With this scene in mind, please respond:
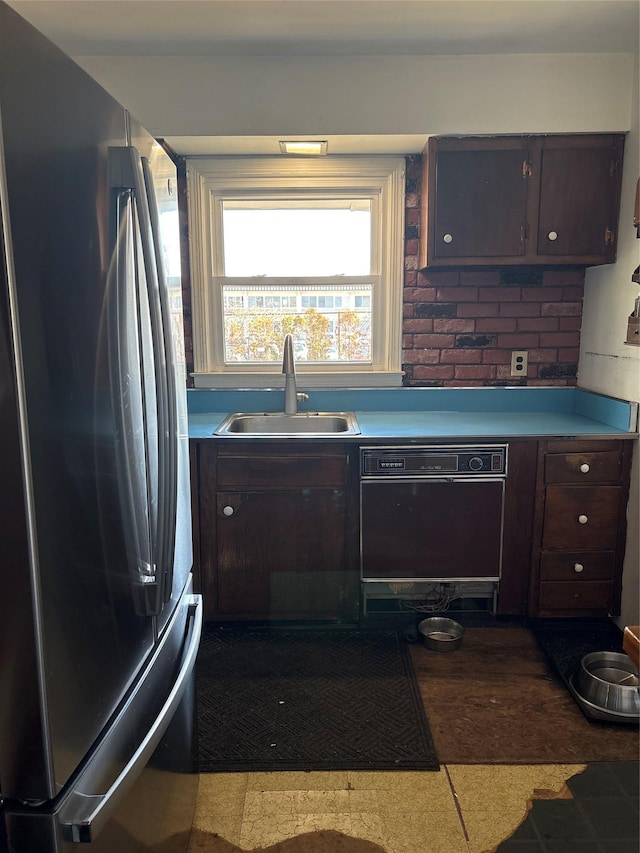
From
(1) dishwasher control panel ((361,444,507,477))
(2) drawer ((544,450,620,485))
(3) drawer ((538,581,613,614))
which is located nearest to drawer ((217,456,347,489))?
(1) dishwasher control panel ((361,444,507,477))

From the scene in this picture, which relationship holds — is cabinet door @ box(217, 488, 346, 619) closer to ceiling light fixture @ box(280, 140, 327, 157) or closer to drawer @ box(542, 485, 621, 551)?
drawer @ box(542, 485, 621, 551)

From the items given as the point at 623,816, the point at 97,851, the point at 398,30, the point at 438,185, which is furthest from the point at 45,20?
the point at 623,816

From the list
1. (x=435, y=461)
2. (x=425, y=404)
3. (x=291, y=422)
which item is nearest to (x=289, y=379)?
(x=291, y=422)

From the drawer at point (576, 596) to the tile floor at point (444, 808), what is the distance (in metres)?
0.83

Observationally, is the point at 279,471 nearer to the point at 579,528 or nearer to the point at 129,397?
the point at 579,528

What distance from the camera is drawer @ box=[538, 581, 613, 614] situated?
278 centimetres

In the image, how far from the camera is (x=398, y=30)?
2471 mm

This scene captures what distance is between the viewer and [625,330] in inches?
108

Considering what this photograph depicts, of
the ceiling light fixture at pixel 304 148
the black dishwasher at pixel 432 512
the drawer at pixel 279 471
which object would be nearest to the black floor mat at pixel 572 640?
the black dishwasher at pixel 432 512

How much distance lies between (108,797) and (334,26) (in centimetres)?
256

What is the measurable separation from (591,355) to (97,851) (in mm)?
2820

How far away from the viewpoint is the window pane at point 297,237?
10.5ft

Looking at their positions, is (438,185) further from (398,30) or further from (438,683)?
(438,683)

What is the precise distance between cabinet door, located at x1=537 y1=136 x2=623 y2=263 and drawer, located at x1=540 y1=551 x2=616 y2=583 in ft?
4.22
